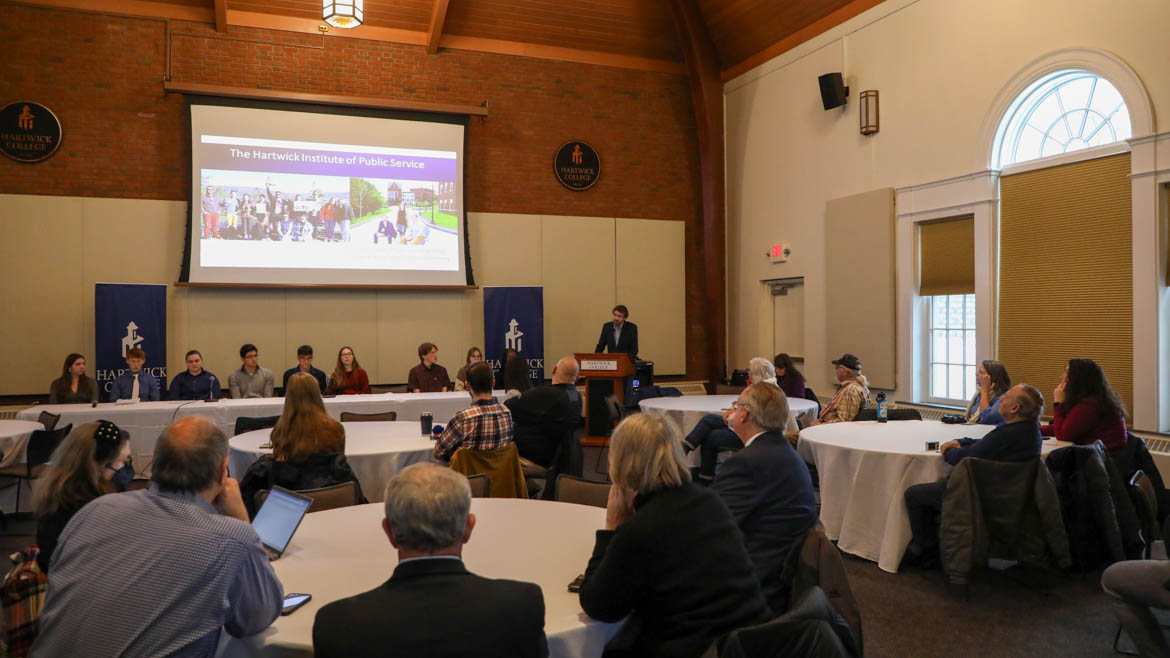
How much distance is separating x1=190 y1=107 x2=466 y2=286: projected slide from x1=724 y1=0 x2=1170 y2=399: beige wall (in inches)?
156

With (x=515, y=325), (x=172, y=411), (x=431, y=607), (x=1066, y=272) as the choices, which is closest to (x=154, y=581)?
(x=431, y=607)

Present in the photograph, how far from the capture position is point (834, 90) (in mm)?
8828

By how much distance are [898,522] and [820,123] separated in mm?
6096

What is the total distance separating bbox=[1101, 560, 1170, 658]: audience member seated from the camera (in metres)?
2.87

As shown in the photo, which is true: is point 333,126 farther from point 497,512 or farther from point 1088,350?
point 1088,350

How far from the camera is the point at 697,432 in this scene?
6.20 meters

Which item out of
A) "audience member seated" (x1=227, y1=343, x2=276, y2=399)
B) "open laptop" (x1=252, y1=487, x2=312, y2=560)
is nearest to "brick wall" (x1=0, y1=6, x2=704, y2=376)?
"audience member seated" (x1=227, y1=343, x2=276, y2=399)

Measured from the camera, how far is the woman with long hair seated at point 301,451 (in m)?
3.84

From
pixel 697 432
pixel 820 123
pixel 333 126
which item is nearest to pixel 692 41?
pixel 820 123

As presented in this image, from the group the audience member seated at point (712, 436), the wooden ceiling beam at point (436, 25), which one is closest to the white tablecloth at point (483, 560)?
the audience member seated at point (712, 436)

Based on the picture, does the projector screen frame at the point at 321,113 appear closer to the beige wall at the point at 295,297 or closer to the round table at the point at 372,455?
the beige wall at the point at 295,297

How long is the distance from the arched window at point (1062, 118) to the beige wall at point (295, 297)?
485 centimetres

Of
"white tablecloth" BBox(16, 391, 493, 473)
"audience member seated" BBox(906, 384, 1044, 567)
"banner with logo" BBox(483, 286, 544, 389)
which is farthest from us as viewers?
"banner with logo" BBox(483, 286, 544, 389)

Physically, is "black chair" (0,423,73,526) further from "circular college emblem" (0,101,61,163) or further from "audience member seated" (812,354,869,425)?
"audience member seated" (812,354,869,425)
